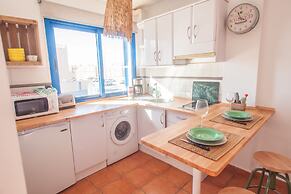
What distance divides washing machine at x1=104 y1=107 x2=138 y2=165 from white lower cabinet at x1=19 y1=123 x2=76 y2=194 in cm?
56

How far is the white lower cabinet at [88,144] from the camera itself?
1.95 m

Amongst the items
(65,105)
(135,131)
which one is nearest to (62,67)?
(65,105)

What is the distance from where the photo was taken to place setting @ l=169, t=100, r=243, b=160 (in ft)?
3.28

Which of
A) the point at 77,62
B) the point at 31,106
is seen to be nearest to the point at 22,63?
the point at 31,106

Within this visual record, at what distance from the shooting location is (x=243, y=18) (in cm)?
184

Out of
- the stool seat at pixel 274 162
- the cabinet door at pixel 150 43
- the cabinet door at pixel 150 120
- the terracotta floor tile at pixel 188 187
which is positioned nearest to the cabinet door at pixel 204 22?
the cabinet door at pixel 150 43

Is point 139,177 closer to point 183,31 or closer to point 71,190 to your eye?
point 71,190

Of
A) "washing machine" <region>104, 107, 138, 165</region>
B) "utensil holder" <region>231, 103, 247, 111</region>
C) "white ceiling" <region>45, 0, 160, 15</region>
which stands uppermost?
"white ceiling" <region>45, 0, 160, 15</region>

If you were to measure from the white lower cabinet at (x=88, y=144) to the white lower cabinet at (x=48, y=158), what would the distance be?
84 mm

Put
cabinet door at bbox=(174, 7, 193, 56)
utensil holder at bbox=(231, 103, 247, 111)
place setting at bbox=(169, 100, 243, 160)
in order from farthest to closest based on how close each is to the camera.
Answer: cabinet door at bbox=(174, 7, 193, 56) → utensil holder at bbox=(231, 103, 247, 111) → place setting at bbox=(169, 100, 243, 160)

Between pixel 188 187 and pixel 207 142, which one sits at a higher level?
pixel 207 142

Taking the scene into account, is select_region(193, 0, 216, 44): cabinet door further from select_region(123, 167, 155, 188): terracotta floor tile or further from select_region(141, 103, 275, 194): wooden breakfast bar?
select_region(123, 167, 155, 188): terracotta floor tile

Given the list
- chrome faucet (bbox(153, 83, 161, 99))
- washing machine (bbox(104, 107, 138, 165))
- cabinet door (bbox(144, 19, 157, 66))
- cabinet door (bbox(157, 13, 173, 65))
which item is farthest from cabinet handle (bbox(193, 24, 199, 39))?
washing machine (bbox(104, 107, 138, 165))

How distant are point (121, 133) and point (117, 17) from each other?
1679mm
